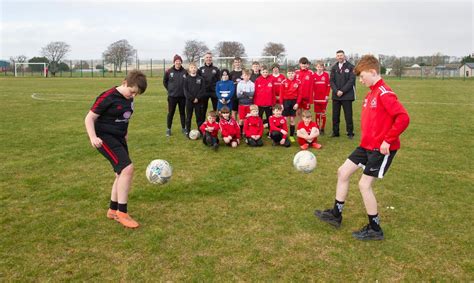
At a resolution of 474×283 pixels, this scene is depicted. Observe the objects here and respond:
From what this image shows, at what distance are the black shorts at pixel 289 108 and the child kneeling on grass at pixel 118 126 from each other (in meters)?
6.23

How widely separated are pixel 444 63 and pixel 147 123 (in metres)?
54.1

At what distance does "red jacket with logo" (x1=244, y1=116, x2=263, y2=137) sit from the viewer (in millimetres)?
9227

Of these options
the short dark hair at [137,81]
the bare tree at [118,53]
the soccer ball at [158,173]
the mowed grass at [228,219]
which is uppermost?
the bare tree at [118,53]

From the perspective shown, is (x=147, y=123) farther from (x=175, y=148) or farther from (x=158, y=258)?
(x=158, y=258)

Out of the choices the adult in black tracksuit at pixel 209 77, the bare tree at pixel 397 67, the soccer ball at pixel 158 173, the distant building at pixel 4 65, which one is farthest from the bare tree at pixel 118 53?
the soccer ball at pixel 158 173

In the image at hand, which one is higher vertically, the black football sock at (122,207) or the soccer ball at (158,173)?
the soccer ball at (158,173)

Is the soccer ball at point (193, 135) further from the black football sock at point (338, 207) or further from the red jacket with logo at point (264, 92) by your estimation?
the black football sock at point (338, 207)

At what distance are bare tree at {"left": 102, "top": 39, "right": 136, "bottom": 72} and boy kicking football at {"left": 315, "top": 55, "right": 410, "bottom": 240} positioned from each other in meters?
59.1

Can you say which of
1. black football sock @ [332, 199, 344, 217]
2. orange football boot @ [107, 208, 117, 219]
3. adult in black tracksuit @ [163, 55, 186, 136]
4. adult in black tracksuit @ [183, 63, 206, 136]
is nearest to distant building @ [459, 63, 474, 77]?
adult in black tracksuit @ [183, 63, 206, 136]

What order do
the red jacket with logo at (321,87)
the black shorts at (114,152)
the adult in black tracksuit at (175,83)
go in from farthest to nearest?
1. the red jacket with logo at (321,87)
2. the adult in black tracksuit at (175,83)
3. the black shorts at (114,152)

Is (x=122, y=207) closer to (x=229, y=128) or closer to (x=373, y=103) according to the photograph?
(x=373, y=103)

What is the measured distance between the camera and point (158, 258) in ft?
13.0

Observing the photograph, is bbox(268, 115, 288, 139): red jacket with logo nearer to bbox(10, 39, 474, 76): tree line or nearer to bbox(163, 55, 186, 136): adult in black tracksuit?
bbox(163, 55, 186, 136): adult in black tracksuit

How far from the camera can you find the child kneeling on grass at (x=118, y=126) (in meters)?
4.43
